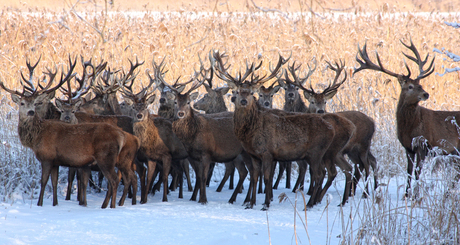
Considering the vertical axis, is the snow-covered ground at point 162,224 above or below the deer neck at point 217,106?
below

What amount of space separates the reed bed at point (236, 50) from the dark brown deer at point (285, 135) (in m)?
1.96

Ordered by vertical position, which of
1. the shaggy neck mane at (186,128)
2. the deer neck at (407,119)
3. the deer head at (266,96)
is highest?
the deer head at (266,96)

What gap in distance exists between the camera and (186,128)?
7.93 metres

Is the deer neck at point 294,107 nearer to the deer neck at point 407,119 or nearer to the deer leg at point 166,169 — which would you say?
the deer neck at point 407,119

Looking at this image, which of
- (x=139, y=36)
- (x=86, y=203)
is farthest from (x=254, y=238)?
(x=139, y=36)

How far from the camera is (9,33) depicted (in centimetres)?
1861

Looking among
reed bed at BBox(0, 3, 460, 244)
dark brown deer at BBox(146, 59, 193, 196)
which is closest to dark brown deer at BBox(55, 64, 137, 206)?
dark brown deer at BBox(146, 59, 193, 196)

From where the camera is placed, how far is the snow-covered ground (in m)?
5.09

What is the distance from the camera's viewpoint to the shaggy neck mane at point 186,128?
7.91 metres

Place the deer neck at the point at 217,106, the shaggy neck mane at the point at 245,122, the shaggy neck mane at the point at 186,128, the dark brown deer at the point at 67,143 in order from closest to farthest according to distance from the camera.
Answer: the dark brown deer at the point at 67,143
the shaggy neck mane at the point at 245,122
the shaggy neck mane at the point at 186,128
the deer neck at the point at 217,106

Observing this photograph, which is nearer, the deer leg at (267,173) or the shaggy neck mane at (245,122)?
the deer leg at (267,173)

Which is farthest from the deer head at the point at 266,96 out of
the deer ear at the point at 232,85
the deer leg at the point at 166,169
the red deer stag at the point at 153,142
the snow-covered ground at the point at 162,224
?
the snow-covered ground at the point at 162,224

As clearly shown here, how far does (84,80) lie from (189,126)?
2486 millimetres

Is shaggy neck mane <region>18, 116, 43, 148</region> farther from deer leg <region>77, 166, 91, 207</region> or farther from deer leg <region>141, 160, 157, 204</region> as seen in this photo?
deer leg <region>141, 160, 157, 204</region>
